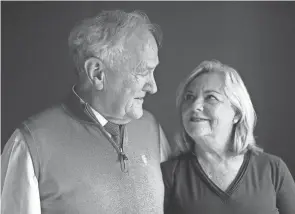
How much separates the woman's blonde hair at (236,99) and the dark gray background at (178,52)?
1.64 feet

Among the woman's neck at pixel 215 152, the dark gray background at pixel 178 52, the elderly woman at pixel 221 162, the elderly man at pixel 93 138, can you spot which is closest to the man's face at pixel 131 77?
the elderly man at pixel 93 138

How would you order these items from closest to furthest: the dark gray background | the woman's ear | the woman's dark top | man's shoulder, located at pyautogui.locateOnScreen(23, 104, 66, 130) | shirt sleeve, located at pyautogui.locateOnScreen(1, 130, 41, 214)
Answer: shirt sleeve, located at pyautogui.locateOnScreen(1, 130, 41, 214) → man's shoulder, located at pyautogui.locateOnScreen(23, 104, 66, 130) → the woman's dark top → the woman's ear → the dark gray background

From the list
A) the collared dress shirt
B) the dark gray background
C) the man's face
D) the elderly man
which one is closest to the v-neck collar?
the elderly man

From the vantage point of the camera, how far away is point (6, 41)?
6.86ft

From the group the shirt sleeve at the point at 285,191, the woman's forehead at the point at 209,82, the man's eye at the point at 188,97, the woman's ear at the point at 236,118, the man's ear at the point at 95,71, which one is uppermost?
the man's ear at the point at 95,71

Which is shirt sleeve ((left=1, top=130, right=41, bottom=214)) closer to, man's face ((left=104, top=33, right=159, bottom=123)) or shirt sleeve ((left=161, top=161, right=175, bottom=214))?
man's face ((left=104, top=33, right=159, bottom=123))

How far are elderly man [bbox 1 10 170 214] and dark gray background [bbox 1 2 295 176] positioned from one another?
2.17ft

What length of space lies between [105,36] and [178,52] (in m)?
0.85

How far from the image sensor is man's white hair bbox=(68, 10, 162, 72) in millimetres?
1420

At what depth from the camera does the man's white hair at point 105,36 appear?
1420 millimetres

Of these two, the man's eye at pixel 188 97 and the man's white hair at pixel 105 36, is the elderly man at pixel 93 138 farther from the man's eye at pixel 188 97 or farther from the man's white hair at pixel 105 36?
the man's eye at pixel 188 97

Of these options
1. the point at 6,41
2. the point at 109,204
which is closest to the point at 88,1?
the point at 6,41

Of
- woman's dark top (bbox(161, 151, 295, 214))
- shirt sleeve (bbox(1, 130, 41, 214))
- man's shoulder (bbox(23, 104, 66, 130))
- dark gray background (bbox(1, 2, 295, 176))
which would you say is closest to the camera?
shirt sleeve (bbox(1, 130, 41, 214))

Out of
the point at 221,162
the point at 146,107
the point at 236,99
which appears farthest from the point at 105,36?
the point at 146,107
